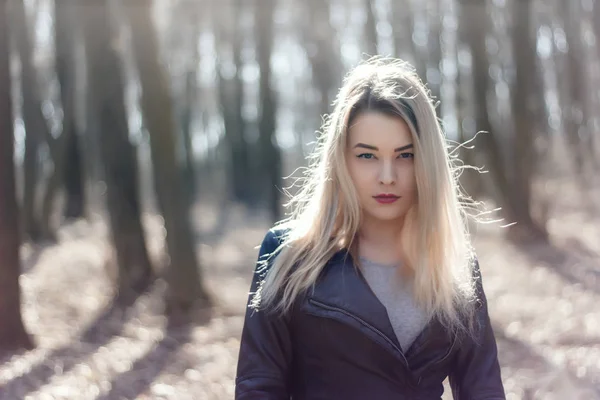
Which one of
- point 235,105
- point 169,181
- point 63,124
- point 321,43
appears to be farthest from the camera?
point 235,105

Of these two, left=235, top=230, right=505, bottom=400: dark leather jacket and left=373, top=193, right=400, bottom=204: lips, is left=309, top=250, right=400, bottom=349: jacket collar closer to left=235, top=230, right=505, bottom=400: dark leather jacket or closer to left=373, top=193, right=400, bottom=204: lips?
left=235, top=230, right=505, bottom=400: dark leather jacket

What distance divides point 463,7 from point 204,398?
1390cm

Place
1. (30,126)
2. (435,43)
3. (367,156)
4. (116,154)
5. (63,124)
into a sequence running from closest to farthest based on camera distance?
(367,156)
(116,154)
(30,126)
(63,124)
(435,43)

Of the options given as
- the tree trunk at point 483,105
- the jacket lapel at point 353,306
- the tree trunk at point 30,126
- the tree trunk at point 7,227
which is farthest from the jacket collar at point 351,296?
the tree trunk at point 30,126

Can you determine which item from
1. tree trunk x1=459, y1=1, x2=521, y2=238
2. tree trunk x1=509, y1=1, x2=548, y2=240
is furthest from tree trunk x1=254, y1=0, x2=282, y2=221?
tree trunk x1=509, y1=1, x2=548, y2=240

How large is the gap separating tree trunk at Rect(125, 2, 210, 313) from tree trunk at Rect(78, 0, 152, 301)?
1.28m

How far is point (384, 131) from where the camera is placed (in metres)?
2.24

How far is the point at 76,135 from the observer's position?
1942 centimetres

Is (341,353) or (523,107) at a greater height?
(523,107)

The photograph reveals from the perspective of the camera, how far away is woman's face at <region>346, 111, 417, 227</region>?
7.37ft

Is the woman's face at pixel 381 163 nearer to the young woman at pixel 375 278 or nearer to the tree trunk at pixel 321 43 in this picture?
the young woman at pixel 375 278

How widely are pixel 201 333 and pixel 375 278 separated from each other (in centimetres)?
636

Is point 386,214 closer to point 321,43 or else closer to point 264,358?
point 264,358

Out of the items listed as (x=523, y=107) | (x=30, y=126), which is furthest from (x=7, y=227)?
(x=30, y=126)
